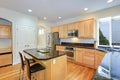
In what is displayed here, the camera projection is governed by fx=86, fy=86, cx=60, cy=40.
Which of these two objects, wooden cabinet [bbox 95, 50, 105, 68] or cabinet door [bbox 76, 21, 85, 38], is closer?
wooden cabinet [bbox 95, 50, 105, 68]

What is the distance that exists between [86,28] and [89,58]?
1.50 metres

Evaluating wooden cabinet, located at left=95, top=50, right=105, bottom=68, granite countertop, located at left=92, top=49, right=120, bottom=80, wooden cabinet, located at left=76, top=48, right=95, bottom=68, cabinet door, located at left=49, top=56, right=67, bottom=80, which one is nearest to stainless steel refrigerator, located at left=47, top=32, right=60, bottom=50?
wooden cabinet, located at left=76, top=48, right=95, bottom=68

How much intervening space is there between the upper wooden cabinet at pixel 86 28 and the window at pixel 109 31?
0.51m

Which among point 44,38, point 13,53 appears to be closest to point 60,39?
point 44,38

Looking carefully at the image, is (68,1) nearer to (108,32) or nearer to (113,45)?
(108,32)

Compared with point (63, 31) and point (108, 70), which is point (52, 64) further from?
point (63, 31)

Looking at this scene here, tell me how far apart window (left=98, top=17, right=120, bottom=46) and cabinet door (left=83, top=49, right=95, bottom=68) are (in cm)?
81

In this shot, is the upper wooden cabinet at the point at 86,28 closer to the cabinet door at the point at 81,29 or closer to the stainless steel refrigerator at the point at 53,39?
the cabinet door at the point at 81,29

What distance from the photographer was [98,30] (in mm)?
4289

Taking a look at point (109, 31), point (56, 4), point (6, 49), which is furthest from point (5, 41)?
point (109, 31)

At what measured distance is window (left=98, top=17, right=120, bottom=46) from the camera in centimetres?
379

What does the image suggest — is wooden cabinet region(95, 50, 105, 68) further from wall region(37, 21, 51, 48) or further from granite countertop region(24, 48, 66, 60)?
wall region(37, 21, 51, 48)

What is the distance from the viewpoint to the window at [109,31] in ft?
12.4

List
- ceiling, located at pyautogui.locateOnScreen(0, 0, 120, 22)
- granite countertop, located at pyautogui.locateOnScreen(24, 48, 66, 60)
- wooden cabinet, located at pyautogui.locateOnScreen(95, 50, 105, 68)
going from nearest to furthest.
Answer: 1. granite countertop, located at pyautogui.locateOnScreen(24, 48, 66, 60)
2. ceiling, located at pyautogui.locateOnScreen(0, 0, 120, 22)
3. wooden cabinet, located at pyautogui.locateOnScreen(95, 50, 105, 68)
